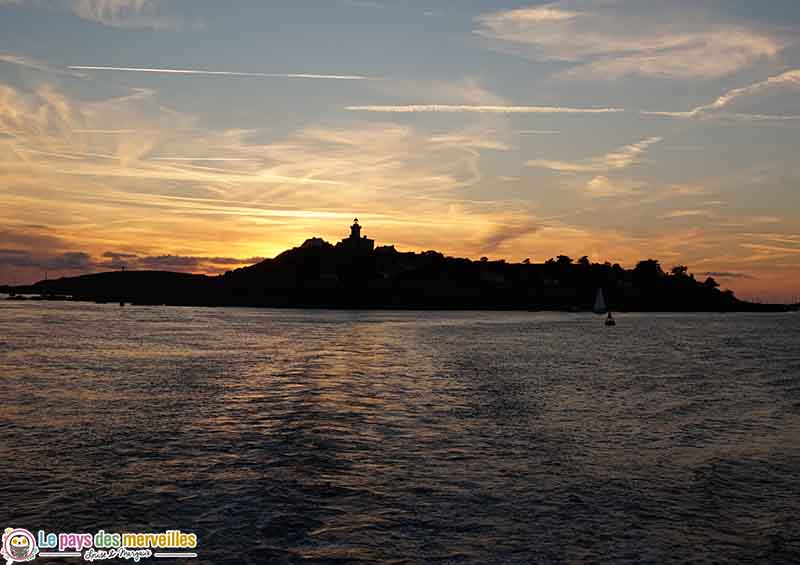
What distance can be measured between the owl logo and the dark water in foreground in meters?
0.49

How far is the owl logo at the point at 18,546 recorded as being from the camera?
10602 millimetres

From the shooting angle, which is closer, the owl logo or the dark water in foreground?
the owl logo

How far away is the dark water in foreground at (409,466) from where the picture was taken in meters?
11.9

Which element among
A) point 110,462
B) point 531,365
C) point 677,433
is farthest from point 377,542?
point 531,365

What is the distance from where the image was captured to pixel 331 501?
45.8 ft

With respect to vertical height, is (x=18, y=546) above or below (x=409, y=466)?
above

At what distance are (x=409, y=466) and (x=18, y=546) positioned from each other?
29.5 feet

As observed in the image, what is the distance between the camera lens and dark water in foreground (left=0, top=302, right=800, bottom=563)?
11.9 meters

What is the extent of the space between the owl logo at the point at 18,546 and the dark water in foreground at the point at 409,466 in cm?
49

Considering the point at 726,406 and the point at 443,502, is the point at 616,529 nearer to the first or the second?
the point at 443,502

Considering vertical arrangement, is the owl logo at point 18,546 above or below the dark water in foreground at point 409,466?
above

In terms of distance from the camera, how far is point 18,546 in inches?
430

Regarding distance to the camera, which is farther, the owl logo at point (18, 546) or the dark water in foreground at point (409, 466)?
the dark water in foreground at point (409, 466)

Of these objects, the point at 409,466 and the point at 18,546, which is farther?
the point at 409,466
